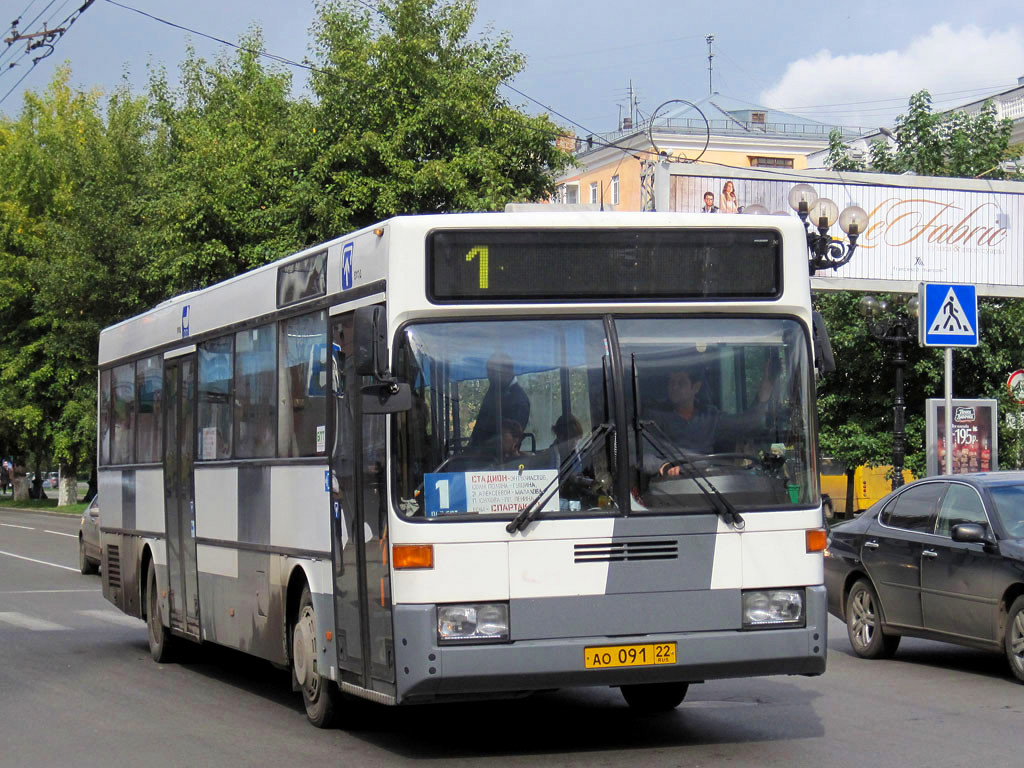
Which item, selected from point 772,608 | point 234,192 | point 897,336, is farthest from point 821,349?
point 234,192

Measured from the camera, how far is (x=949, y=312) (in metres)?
18.0

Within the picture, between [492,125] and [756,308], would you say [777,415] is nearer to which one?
[756,308]

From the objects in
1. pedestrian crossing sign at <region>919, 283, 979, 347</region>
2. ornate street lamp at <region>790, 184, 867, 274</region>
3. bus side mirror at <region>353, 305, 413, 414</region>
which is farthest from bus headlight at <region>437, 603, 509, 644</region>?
ornate street lamp at <region>790, 184, 867, 274</region>

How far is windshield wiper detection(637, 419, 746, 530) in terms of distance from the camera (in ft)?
25.6

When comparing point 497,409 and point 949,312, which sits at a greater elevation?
point 949,312

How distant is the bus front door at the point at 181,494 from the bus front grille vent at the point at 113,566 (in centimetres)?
213

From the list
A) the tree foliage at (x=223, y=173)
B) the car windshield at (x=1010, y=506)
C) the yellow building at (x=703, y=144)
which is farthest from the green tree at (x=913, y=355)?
the yellow building at (x=703, y=144)

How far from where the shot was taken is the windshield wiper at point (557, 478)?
25.0 ft

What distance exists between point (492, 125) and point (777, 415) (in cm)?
2809

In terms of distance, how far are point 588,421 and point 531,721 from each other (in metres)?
2.58

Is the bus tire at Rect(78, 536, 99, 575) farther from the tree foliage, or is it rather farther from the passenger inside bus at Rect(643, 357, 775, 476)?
the passenger inside bus at Rect(643, 357, 775, 476)

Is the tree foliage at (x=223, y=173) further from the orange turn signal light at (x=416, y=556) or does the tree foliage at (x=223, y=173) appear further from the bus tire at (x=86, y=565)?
the orange turn signal light at (x=416, y=556)

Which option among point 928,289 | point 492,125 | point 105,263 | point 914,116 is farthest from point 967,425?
point 105,263

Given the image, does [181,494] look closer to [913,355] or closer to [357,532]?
[357,532]
